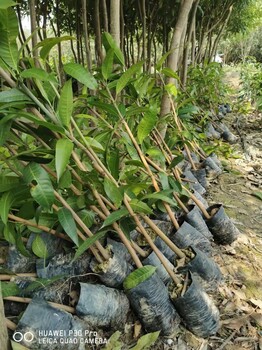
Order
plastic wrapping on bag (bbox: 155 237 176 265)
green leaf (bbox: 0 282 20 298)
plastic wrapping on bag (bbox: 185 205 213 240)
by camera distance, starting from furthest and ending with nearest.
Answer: plastic wrapping on bag (bbox: 185 205 213 240) < plastic wrapping on bag (bbox: 155 237 176 265) < green leaf (bbox: 0 282 20 298)

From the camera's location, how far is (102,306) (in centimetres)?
95

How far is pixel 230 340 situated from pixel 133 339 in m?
0.32

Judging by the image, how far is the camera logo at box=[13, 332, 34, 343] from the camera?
0.80 m

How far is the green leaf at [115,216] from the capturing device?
0.94 meters

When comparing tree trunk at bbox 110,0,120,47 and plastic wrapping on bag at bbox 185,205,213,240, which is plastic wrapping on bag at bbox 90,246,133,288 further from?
tree trunk at bbox 110,0,120,47

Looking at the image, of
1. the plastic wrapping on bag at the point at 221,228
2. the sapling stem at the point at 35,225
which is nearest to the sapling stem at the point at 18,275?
the sapling stem at the point at 35,225

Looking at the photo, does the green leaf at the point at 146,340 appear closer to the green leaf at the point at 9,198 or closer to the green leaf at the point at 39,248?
the green leaf at the point at 39,248

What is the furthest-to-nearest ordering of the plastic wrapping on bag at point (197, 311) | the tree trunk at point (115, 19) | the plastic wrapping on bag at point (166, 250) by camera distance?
1. the tree trunk at point (115, 19)
2. the plastic wrapping on bag at point (166, 250)
3. the plastic wrapping on bag at point (197, 311)

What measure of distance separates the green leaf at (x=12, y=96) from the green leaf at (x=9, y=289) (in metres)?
0.51

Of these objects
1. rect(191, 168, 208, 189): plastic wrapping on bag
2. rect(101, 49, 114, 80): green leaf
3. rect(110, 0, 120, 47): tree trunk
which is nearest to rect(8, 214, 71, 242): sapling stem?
rect(101, 49, 114, 80): green leaf

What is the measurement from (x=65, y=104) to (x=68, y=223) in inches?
13.4

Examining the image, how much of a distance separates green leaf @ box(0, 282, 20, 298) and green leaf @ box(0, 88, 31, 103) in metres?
0.51

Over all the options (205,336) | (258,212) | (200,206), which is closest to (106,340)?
(205,336)

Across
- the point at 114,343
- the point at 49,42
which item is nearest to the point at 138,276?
the point at 114,343
